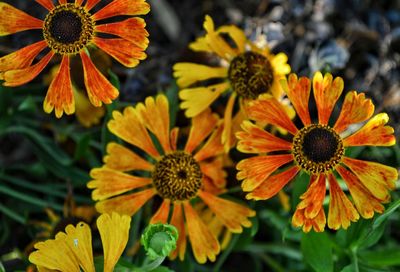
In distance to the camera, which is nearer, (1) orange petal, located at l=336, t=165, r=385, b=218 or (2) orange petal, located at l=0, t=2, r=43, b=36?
(1) orange petal, located at l=336, t=165, r=385, b=218

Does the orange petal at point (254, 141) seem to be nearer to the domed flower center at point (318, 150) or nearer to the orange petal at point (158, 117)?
the domed flower center at point (318, 150)

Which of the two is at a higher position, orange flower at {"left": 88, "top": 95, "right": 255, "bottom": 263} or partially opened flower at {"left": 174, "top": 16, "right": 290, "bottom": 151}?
partially opened flower at {"left": 174, "top": 16, "right": 290, "bottom": 151}

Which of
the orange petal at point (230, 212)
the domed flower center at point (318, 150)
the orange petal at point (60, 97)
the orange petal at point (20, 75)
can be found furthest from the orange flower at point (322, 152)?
the orange petal at point (20, 75)

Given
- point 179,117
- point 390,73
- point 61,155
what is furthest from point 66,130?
point 390,73

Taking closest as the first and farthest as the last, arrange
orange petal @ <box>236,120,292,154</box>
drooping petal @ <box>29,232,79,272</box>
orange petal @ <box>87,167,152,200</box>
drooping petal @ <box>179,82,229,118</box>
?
drooping petal @ <box>29,232,79,272</box>, orange petal @ <box>236,120,292,154</box>, orange petal @ <box>87,167,152,200</box>, drooping petal @ <box>179,82,229,118</box>

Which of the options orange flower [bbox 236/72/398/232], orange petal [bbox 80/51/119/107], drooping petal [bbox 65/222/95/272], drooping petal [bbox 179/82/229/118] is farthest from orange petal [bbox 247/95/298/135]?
drooping petal [bbox 65/222/95/272]

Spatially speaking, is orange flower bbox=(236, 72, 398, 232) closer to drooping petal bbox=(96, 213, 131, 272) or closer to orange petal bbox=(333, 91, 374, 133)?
orange petal bbox=(333, 91, 374, 133)

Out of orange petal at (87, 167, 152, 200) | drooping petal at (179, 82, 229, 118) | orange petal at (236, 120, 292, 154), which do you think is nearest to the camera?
orange petal at (236, 120, 292, 154)
